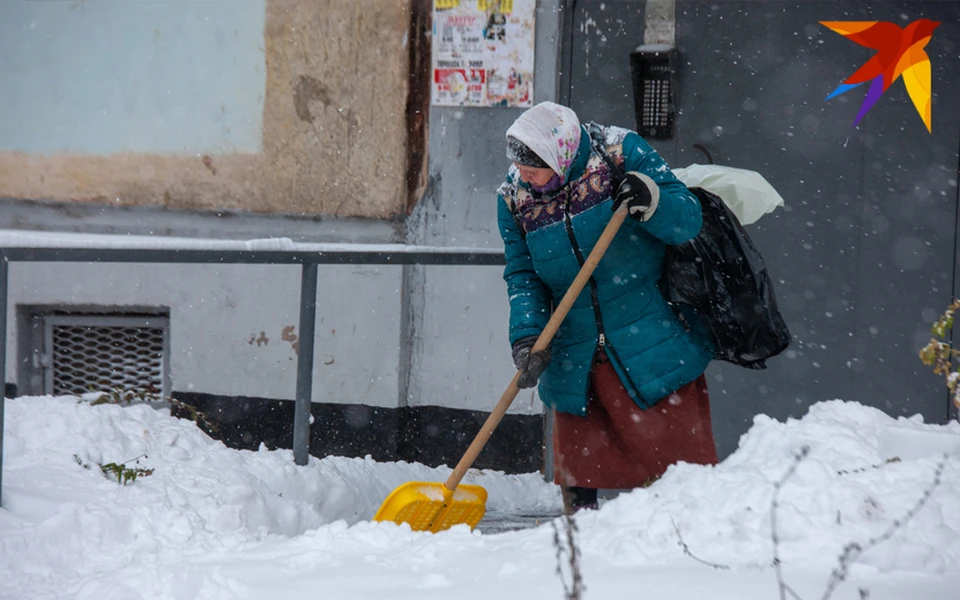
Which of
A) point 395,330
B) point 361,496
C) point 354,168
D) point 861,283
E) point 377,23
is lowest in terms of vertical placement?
point 361,496

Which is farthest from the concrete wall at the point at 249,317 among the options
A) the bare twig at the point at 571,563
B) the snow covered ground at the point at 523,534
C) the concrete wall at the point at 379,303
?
the bare twig at the point at 571,563

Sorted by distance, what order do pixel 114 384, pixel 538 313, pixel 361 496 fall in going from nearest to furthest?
pixel 538 313, pixel 361 496, pixel 114 384

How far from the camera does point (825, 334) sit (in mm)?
4699

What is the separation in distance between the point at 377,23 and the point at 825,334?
8.95 ft

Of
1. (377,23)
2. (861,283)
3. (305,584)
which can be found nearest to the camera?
(305,584)

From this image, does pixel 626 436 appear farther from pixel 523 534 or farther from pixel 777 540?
pixel 777 540

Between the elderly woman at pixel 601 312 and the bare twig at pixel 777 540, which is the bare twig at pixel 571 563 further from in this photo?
the elderly woman at pixel 601 312

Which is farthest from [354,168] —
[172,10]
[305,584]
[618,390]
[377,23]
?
[305,584]

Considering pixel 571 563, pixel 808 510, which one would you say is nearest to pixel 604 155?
pixel 808 510

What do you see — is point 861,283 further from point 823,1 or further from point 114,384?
point 114,384

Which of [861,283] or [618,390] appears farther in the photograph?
[861,283]

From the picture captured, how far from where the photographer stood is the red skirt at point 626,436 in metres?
3.16

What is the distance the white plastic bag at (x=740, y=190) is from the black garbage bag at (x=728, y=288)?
27 centimetres

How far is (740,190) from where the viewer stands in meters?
3.35
